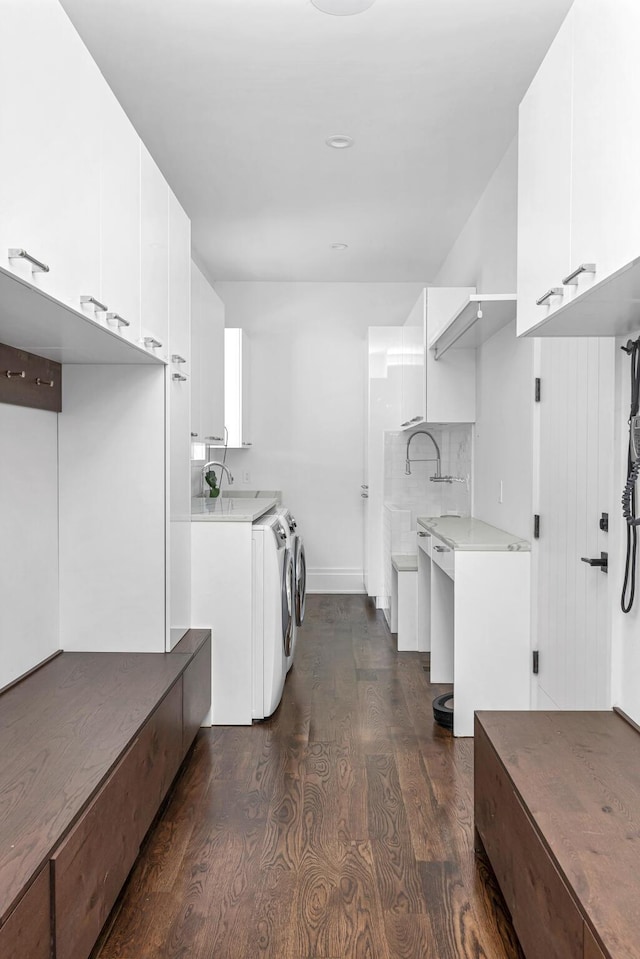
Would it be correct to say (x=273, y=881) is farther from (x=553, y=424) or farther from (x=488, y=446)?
(x=488, y=446)

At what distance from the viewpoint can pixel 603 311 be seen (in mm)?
1752

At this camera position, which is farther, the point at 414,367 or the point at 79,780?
the point at 414,367

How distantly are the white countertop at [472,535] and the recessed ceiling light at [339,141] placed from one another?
1999 mm

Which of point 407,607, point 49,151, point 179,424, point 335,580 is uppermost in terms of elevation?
point 49,151

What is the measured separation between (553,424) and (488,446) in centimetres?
124

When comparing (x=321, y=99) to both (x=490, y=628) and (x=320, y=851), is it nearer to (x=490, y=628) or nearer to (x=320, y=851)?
(x=490, y=628)

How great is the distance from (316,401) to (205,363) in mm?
2485

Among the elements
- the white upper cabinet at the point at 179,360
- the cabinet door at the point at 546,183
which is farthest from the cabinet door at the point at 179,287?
the cabinet door at the point at 546,183

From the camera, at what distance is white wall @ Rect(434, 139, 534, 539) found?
11.5 ft

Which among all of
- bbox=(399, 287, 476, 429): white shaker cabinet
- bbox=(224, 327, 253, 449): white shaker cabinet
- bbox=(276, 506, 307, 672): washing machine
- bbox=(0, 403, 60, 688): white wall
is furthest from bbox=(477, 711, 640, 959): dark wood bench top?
bbox=(224, 327, 253, 449): white shaker cabinet

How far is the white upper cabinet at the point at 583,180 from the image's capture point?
1.34m

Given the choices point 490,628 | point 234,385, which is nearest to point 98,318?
point 490,628

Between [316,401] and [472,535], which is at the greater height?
[316,401]

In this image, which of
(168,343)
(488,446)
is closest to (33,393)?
(168,343)
